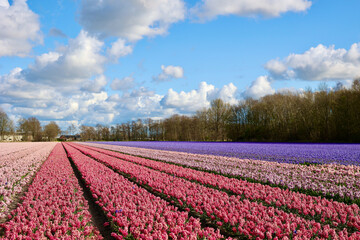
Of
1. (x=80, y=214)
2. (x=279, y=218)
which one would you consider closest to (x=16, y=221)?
(x=80, y=214)

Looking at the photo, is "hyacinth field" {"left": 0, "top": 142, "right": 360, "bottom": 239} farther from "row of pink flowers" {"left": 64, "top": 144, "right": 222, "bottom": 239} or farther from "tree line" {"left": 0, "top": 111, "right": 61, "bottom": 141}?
"tree line" {"left": 0, "top": 111, "right": 61, "bottom": 141}

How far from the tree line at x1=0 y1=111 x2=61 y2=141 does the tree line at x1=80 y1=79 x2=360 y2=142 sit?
198 ft

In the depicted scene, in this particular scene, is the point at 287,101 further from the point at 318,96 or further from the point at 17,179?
the point at 17,179

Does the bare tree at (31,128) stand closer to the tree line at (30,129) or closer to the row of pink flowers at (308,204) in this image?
the tree line at (30,129)

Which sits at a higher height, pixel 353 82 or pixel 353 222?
pixel 353 82

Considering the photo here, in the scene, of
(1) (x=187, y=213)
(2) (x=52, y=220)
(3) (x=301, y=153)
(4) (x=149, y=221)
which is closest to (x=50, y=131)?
(3) (x=301, y=153)

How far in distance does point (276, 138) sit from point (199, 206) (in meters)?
50.1

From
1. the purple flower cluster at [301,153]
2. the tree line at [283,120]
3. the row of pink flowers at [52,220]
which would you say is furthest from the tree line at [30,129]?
the row of pink flowers at [52,220]

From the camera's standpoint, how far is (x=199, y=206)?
629 cm

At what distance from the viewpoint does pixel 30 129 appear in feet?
346

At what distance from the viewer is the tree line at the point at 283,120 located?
128 ft

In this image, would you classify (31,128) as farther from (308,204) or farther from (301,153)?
(308,204)

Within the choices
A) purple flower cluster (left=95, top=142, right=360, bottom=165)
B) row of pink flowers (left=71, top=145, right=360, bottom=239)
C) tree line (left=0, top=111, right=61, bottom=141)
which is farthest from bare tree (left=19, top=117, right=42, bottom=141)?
row of pink flowers (left=71, top=145, right=360, bottom=239)

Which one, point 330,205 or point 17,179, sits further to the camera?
point 17,179
